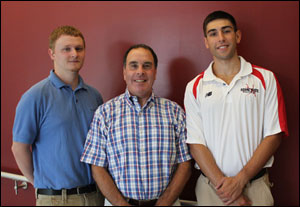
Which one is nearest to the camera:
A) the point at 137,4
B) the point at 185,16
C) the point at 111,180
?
the point at 111,180

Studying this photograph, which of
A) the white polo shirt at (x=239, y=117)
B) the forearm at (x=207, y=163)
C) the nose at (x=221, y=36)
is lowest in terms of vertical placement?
the forearm at (x=207, y=163)

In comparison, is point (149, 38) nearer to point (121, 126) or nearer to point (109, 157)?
point (121, 126)

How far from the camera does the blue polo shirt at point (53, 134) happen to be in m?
1.57

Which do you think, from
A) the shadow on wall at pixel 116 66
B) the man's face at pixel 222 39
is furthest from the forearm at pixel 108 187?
the man's face at pixel 222 39

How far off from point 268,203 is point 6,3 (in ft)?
8.94

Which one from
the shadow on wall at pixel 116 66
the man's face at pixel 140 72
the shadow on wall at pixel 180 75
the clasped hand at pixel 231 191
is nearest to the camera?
the clasped hand at pixel 231 191

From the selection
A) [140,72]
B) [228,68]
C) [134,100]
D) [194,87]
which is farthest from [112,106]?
[228,68]

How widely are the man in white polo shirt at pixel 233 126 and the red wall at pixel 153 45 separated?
32 centimetres

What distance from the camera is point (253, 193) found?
1510 mm

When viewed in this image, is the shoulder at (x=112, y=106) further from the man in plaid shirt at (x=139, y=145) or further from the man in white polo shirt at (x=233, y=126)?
the man in white polo shirt at (x=233, y=126)

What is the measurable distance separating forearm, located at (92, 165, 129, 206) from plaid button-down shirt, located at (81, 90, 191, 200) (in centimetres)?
3

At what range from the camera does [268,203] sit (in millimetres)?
1511

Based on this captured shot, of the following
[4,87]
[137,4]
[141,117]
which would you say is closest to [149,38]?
[137,4]

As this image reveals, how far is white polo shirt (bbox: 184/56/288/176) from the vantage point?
58.4 inches
